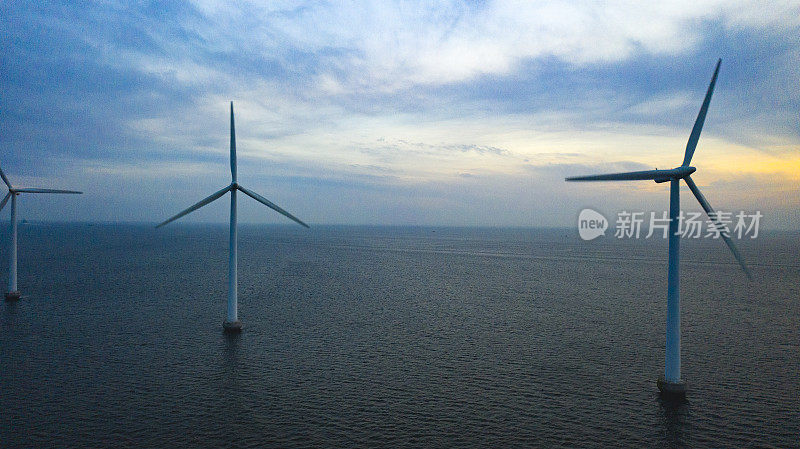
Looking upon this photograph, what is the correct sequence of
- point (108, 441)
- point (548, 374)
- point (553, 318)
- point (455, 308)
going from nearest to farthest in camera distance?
1. point (108, 441)
2. point (548, 374)
3. point (553, 318)
4. point (455, 308)

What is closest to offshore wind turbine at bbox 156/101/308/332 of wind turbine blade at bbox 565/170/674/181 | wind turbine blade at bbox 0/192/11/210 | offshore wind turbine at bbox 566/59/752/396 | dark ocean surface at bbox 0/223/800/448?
dark ocean surface at bbox 0/223/800/448

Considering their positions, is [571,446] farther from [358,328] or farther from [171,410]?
[358,328]

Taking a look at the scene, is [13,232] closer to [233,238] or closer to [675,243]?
[233,238]

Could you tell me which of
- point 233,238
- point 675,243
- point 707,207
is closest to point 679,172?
point 707,207

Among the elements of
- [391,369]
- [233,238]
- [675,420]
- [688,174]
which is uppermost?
[688,174]

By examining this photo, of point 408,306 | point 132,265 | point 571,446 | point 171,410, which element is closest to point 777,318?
point 408,306

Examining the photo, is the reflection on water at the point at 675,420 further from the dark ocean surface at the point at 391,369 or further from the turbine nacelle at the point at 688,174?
the turbine nacelle at the point at 688,174

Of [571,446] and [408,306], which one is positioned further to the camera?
[408,306]
